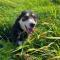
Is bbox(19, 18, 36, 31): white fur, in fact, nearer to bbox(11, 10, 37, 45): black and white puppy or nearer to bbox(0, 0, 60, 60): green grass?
bbox(11, 10, 37, 45): black and white puppy

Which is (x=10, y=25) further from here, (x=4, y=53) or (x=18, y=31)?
(x=4, y=53)

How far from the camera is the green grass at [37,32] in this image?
504cm

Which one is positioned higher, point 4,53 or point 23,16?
point 23,16

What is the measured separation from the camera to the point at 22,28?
5320 mm

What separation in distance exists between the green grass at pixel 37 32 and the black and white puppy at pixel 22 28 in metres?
0.12

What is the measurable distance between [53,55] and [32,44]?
45 cm

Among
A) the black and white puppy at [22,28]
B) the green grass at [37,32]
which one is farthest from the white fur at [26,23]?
the green grass at [37,32]

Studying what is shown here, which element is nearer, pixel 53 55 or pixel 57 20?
pixel 53 55

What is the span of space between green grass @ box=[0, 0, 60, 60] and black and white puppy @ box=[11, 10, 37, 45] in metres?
0.12

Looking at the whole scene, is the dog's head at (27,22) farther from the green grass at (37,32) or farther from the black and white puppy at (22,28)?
the green grass at (37,32)

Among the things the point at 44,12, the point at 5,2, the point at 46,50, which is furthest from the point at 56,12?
the point at 46,50

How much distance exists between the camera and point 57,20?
20.2 feet

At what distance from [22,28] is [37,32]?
0.40 metres

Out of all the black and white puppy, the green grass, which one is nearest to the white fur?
the black and white puppy
